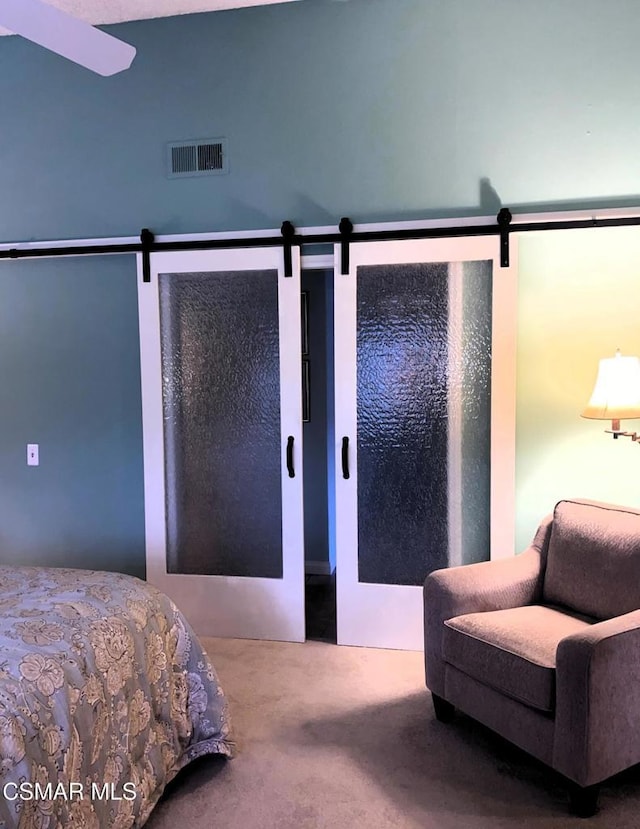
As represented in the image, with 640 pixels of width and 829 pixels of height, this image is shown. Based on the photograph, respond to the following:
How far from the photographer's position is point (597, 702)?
2025 millimetres

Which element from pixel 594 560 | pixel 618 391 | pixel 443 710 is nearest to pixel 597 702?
pixel 594 560

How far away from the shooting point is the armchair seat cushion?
7.18 feet

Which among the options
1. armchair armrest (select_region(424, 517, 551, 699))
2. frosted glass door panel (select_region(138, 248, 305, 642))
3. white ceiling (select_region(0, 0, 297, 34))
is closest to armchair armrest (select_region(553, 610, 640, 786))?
armchair armrest (select_region(424, 517, 551, 699))

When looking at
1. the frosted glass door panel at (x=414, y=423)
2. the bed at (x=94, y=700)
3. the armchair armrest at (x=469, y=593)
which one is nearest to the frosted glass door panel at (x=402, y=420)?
the frosted glass door panel at (x=414, y=423)

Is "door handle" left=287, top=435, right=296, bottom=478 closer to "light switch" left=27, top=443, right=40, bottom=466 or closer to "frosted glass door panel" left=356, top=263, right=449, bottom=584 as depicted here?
"frosted glass door panel" left=356, top=263, right=449, bottom=584

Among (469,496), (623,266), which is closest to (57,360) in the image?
(469,496)

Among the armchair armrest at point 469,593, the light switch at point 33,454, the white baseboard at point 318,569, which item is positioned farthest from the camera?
the white baseboard at point 318,569

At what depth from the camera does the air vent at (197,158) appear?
3490 mm

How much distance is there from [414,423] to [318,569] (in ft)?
6.02

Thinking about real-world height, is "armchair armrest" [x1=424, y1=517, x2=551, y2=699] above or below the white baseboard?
above

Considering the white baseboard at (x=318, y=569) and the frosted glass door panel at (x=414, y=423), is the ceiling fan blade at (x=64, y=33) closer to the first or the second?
the frosted glass door panel at (x=414, y=423)

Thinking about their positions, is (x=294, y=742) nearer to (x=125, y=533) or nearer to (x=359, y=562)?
(x=359, y=562)

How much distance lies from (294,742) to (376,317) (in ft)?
6.26

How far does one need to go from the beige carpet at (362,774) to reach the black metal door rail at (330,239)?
6.39 ft
